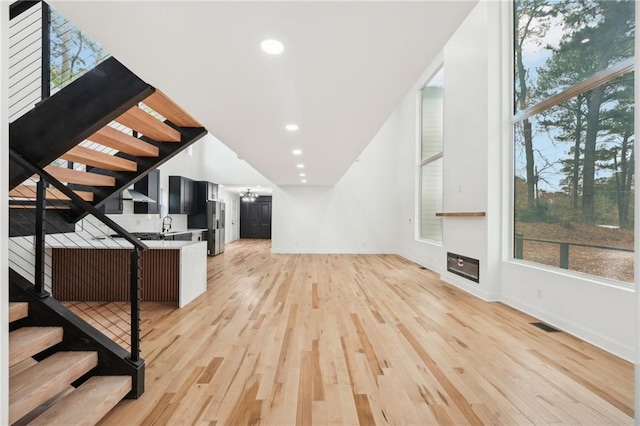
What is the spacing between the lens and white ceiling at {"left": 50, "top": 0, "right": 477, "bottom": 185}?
5.39 feet

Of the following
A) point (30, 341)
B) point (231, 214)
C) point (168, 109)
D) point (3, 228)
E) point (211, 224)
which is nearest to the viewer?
point (3, 228)

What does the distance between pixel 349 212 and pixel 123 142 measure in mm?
8026

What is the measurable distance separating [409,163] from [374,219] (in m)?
2.28

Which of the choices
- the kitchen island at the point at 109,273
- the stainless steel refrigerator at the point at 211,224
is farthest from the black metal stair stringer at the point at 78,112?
the stainless steel refrigerator at the point at 211,224

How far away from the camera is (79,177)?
350cm

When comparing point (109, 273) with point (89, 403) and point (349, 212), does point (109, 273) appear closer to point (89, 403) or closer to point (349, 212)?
point (89, 403)

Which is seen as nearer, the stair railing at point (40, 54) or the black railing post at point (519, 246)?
the stair railing at point (40, 54)

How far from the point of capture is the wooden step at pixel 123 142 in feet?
10.3

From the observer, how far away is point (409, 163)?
9.44 m

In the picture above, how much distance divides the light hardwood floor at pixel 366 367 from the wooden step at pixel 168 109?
241 centimetres

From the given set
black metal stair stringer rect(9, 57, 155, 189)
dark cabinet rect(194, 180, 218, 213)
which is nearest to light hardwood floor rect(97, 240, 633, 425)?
black metal stair stringer rect(9, 57, 155, 189)

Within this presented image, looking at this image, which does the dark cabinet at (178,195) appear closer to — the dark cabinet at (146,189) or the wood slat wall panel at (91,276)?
the dark cabinet at (146,189)

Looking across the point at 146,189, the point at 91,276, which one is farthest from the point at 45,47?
the point at 146,189

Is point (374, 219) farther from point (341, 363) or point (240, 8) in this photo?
point (240, 8)
